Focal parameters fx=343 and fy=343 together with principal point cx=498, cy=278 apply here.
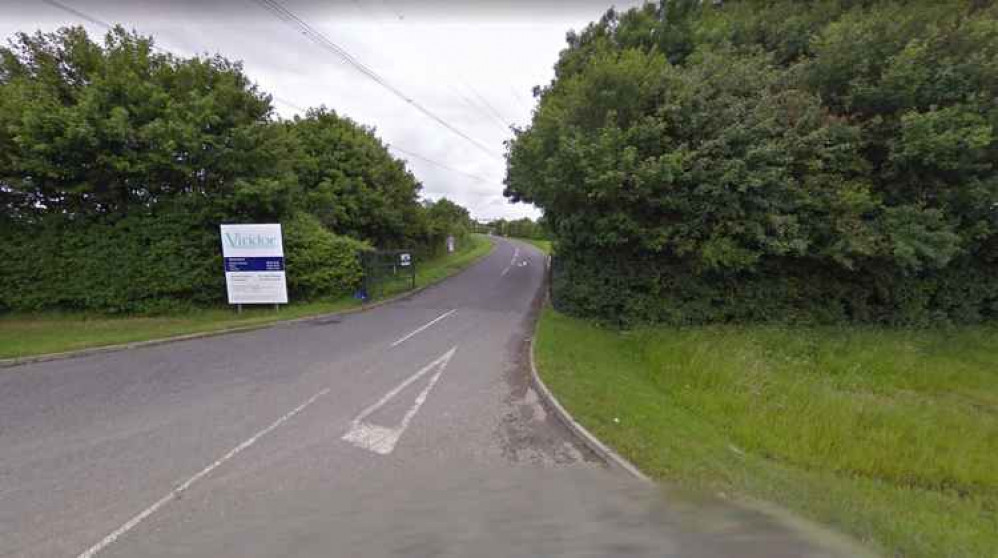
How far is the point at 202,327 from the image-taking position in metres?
9.55

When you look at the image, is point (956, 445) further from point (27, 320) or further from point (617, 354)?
point (27, 320)

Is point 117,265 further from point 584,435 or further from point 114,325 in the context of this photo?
point 584,435

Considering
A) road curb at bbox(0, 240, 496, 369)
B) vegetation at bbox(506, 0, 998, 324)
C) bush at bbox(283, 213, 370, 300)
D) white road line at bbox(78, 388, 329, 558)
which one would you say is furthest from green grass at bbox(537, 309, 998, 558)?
bush at bbox(283, 213, 370, 300)

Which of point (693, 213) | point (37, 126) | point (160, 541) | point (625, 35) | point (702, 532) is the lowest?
point (702, 532)

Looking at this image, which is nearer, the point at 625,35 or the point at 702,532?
the point at 702,532

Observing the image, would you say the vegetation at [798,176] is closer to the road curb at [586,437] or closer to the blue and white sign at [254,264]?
the road curb at [586,437]

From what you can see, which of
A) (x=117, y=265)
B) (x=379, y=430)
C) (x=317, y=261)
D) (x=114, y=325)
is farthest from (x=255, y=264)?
(x=379, y=430)

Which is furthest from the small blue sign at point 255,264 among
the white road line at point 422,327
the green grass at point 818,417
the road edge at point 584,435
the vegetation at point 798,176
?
the road edge at point 584,435

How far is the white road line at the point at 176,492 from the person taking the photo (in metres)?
2.43

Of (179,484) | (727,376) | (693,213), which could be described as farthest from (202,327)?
(693,213)

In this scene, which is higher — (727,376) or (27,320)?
(27,320)

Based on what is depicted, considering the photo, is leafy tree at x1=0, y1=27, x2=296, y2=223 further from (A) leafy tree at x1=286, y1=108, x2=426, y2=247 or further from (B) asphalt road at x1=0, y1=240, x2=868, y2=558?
(B) asphalt road at x1=0, y1=240, x2=868, y2=558

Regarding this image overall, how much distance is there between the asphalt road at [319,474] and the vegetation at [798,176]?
4996 mm

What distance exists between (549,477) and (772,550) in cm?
170
